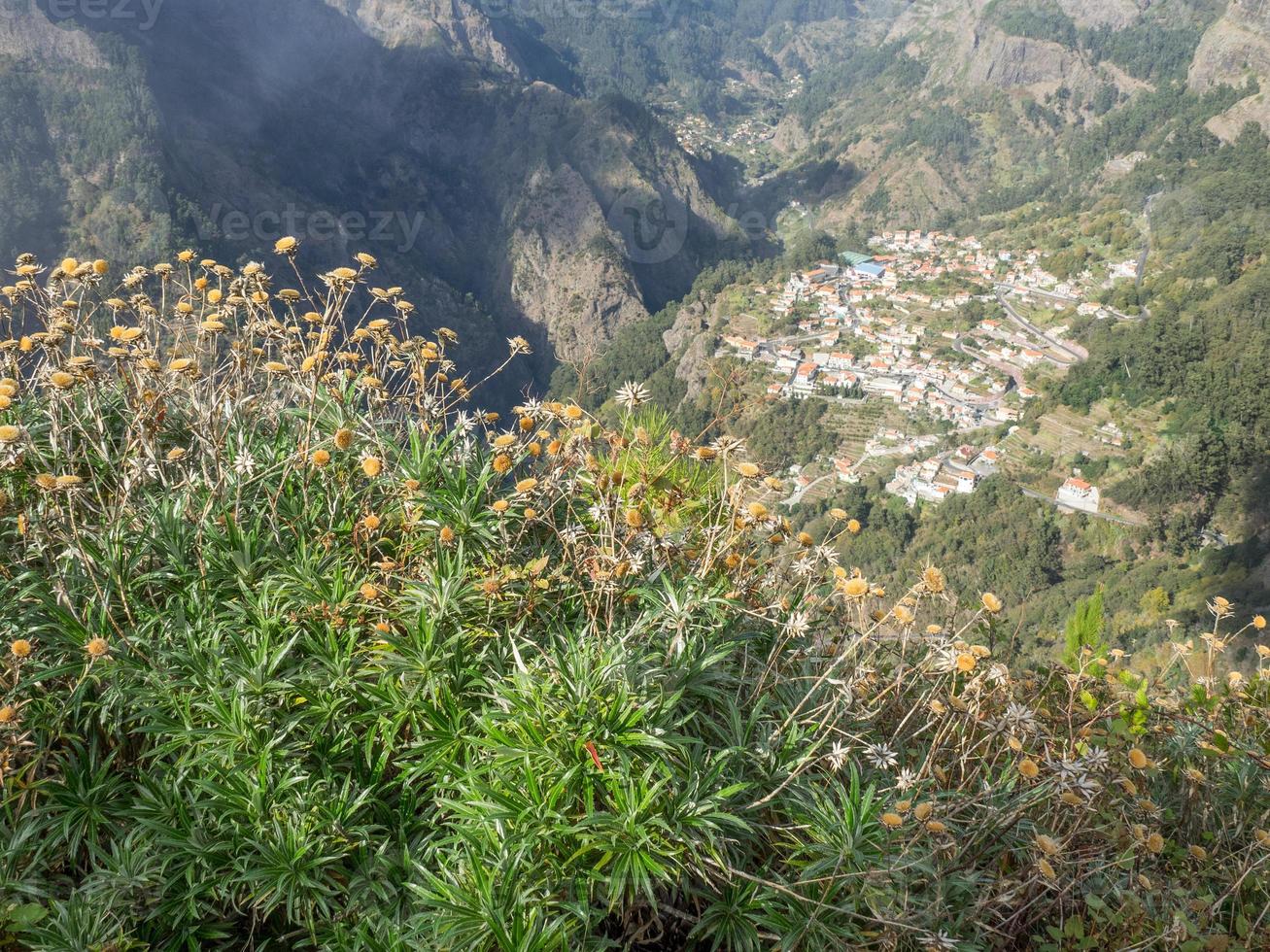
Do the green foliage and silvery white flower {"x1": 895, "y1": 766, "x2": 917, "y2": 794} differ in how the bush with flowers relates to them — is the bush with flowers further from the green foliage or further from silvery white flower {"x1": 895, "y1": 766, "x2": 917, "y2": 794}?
the green foliage

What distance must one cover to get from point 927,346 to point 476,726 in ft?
207

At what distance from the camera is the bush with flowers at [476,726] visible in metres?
1.90

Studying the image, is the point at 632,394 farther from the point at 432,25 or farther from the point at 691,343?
the point at 432,25

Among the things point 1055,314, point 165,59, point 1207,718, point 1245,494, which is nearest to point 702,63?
point 165,59

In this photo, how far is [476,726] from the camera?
2.21m

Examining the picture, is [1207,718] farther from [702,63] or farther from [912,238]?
[702,63]

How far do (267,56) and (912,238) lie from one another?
81.4 metres

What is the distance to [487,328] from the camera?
8062 cm

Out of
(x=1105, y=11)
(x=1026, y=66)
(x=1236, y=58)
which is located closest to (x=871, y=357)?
(x=1236, y=58)

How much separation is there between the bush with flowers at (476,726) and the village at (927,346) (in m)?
37.6

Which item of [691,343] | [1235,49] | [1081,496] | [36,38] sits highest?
[1235,49]

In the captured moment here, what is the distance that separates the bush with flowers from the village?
123ft

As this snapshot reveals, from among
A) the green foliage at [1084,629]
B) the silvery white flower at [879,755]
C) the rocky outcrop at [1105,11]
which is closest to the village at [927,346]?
the green foliage at [1084,629]

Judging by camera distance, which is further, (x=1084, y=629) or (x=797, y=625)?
(x=1084, y=629)
